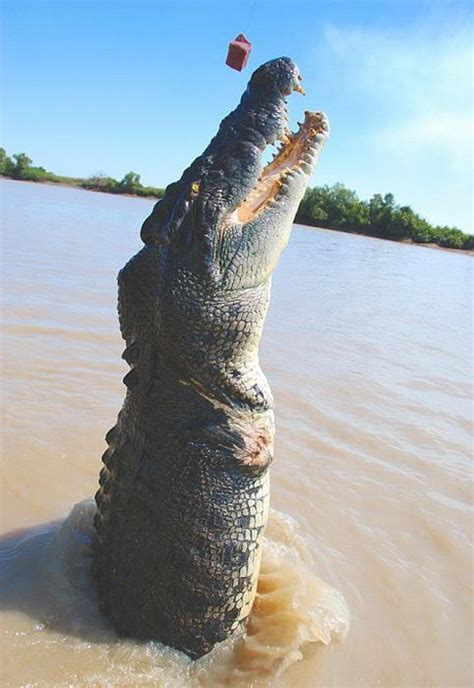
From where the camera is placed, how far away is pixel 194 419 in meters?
2.31

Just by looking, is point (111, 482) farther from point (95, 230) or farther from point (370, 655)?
point (95, 230)

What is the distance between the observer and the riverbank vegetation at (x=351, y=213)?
155ft

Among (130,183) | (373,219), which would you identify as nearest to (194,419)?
(373,219)

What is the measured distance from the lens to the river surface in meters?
2.54

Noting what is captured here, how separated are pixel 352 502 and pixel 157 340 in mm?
2311

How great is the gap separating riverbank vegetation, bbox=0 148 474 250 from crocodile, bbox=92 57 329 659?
150 feet

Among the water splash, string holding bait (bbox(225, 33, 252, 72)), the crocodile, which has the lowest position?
the water splash

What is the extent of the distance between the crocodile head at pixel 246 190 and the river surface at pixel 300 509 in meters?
1.54

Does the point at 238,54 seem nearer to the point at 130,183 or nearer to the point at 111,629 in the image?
the point at 111,629

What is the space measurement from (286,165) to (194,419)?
1.25 meters

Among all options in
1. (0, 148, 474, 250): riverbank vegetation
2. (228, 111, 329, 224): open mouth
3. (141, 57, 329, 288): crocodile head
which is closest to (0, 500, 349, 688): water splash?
(141, 57, 329, 288): crocodile head

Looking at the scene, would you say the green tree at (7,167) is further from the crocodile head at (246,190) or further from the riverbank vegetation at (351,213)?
the crocodile head at (246,190)

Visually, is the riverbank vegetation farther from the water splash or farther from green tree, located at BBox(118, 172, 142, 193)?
the water splash

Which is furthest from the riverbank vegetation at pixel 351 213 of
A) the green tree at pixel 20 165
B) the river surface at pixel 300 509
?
the river surface at pixel 300 509
